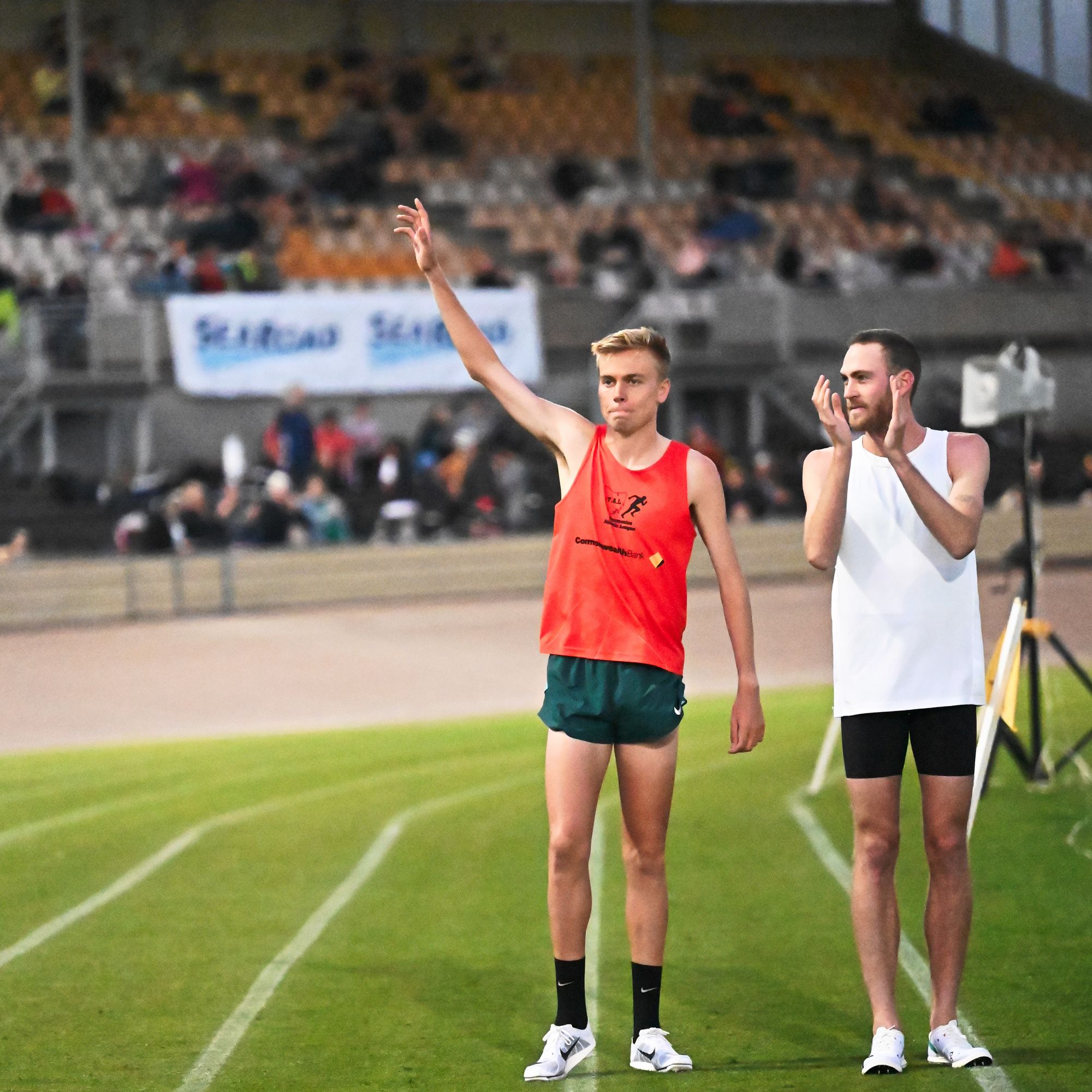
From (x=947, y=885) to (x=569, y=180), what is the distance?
24100 mm

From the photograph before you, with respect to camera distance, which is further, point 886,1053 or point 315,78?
point 315,78

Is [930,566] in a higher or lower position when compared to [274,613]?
higher

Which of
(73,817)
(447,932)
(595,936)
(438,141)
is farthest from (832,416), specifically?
(438,141)

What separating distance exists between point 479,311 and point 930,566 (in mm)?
18264

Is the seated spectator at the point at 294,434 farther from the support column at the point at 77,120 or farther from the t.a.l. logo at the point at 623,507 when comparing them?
the t.a.l. logo at the point at 623,507

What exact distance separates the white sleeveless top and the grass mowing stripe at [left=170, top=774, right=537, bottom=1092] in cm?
214

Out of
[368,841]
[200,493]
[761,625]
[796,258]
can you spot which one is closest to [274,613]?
[200,493]

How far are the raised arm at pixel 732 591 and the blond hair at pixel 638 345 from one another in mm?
270

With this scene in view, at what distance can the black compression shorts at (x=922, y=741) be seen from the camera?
4773 mm

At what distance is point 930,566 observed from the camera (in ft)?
15.8

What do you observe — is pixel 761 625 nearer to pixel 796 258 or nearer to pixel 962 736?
pixel 796 258

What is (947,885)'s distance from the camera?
15.9ft

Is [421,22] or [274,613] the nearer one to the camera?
[274,613]

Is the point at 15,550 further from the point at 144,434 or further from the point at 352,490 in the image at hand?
the point at 352,490
